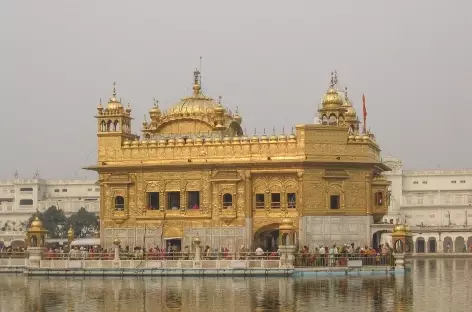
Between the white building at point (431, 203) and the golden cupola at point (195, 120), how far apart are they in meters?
55.6

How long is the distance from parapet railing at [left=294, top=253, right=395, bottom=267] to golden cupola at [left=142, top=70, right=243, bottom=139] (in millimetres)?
9537

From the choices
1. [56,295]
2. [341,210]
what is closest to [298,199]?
[341,210]

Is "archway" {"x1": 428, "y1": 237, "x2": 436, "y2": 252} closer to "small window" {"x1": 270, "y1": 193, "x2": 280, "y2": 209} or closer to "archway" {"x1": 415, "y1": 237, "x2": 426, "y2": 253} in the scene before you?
"archway" {"x1": 415, "y1": 237, "x2": 426, "y2": 253}

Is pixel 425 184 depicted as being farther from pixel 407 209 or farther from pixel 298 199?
pixel 298 199

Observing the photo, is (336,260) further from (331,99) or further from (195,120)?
(195,120)

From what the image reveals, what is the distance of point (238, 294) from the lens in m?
26.9

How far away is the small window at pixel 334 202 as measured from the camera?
40.2m

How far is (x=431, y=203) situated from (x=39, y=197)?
50.7m

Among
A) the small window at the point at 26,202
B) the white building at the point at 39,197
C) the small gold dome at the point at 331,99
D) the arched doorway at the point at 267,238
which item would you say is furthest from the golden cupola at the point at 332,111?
the small window at the point at 26,202

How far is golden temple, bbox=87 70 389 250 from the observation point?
131 feet

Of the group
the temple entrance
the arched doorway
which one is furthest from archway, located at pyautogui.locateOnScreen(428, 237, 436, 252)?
the temple entrance

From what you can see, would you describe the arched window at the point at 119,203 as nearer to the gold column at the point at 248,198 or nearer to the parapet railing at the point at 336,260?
the gold column at the point at 248,198

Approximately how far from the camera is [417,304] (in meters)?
23.7

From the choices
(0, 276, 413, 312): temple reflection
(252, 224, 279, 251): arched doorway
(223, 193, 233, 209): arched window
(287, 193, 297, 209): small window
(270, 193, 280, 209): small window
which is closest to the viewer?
(0, 276, 413, 312): temple reflection
